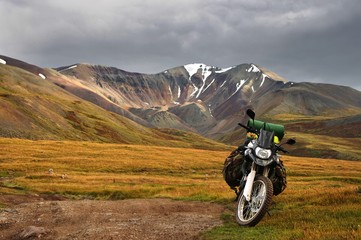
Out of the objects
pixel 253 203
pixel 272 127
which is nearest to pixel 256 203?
pixel 253 203

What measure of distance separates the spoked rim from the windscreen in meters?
1.27

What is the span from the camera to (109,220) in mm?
15234

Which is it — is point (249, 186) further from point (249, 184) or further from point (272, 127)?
point (272, 127)

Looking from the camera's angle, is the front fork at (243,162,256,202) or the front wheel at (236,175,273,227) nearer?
the front wheel at (236,175,273,227)

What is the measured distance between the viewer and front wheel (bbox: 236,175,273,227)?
11.2 meters

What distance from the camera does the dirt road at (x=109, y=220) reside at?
485 inches

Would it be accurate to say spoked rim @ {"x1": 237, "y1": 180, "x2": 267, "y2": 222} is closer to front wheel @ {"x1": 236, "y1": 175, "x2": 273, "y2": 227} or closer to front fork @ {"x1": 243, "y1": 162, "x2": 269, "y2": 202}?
front wheel @ {"x1": 236, "y1": 175, "x2": 273, "y2": 227}

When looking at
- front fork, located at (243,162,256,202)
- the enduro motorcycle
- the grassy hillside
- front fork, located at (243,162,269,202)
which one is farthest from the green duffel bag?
the grassy hillside

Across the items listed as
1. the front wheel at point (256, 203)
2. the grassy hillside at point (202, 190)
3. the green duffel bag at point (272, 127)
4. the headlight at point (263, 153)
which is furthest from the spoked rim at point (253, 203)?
the green duffel bag at point (272, 127)

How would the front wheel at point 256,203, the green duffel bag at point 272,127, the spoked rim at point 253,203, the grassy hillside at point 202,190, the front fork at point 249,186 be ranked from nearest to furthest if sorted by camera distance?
the grassy hillside at point 202,190, the front wheel at point 256,203, the spoked rim at point 253,203, the front fork at point 249,186, the green duffel bag at point 272,127

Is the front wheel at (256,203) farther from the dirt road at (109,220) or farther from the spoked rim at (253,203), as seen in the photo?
the dirt road at (109,220)

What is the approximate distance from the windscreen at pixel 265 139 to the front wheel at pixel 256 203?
1.10 meters

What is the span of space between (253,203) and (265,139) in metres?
2.19

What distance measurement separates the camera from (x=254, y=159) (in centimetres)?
1255
